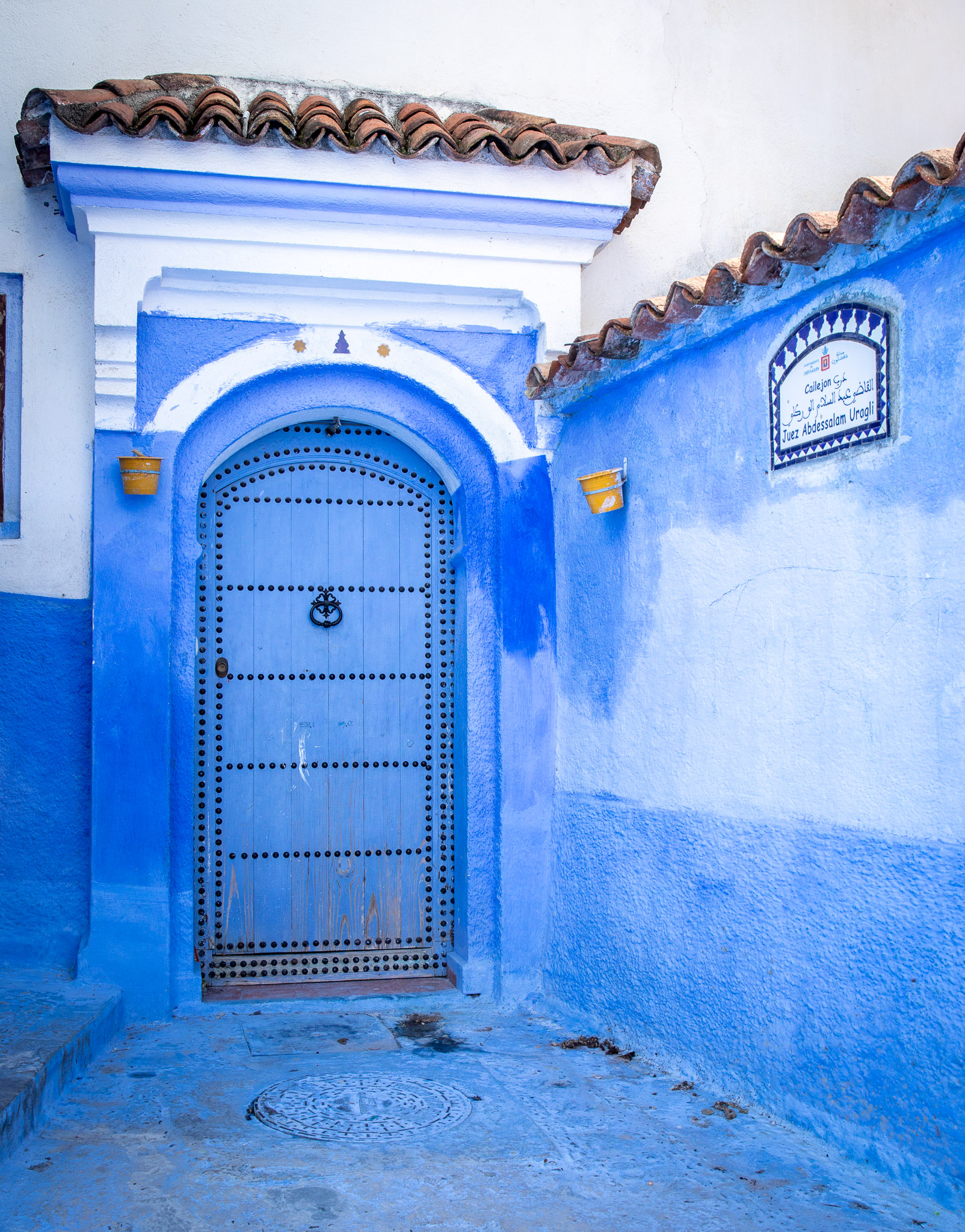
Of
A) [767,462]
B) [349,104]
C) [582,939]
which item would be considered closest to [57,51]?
[349,104]

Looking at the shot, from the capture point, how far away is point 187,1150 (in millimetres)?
3277

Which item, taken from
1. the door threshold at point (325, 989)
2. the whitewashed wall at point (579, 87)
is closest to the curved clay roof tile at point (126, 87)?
the whitewashed wall at point (579, 87)

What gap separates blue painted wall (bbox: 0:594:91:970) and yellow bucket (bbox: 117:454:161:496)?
0.60 metres

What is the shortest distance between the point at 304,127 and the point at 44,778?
10.0 ft

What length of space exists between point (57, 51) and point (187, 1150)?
4.82 m

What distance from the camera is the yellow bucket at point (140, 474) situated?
455cm

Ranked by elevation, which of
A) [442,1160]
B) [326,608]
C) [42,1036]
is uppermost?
[326,608]

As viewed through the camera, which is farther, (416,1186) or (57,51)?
(57,51)

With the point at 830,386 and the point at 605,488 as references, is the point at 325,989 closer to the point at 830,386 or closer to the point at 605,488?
the point at 605,488

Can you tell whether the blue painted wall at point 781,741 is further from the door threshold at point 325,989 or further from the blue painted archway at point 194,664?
the door threshold at point 325,989

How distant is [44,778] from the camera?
4.74 m

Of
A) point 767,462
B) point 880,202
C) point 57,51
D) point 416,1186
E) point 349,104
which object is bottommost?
point 416,1186

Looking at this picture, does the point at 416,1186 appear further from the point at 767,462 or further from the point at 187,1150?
the point at 767,462

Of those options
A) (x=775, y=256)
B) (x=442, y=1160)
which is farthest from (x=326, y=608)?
(x=775, y=256)
